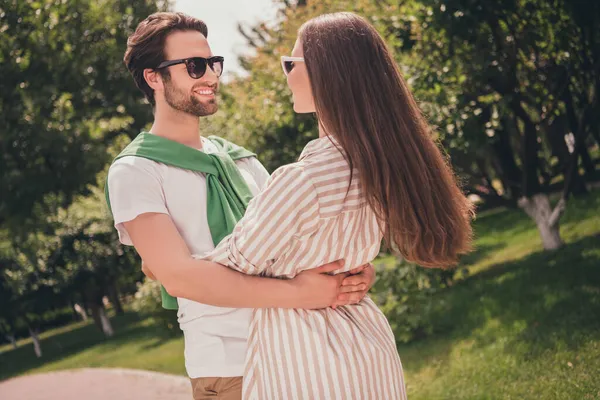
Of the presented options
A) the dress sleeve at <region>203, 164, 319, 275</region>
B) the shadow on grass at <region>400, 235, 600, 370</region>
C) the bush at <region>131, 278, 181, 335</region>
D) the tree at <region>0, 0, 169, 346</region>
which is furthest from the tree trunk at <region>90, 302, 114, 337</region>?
the dress sleeve at <region>203, 164, 319, 275</region>

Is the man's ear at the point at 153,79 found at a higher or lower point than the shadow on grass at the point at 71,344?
higher

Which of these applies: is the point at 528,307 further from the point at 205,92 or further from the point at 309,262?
the point at 309,262

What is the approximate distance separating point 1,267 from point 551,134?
735 inches

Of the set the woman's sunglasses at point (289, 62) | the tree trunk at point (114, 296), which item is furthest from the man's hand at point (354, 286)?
the tree trunk at point (114, 296)

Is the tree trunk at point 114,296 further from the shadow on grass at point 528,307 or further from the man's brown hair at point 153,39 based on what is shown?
the man's brown hair at point 153,39

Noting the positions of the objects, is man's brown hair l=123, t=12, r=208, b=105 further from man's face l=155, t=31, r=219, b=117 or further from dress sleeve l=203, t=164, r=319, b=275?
dress sleeve l=203, t=164, r=319, b=275

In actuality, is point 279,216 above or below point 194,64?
below

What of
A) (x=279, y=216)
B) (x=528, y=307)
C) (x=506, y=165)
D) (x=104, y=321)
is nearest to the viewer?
(x=279, y=216)

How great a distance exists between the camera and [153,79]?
10.7 feet

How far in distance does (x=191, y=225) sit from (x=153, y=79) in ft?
2.39

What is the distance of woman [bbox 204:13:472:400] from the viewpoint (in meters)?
2.37

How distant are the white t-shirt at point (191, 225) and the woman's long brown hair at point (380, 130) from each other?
703 mm

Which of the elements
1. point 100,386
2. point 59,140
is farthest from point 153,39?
point 59,140

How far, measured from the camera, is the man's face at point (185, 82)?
3197 mm
